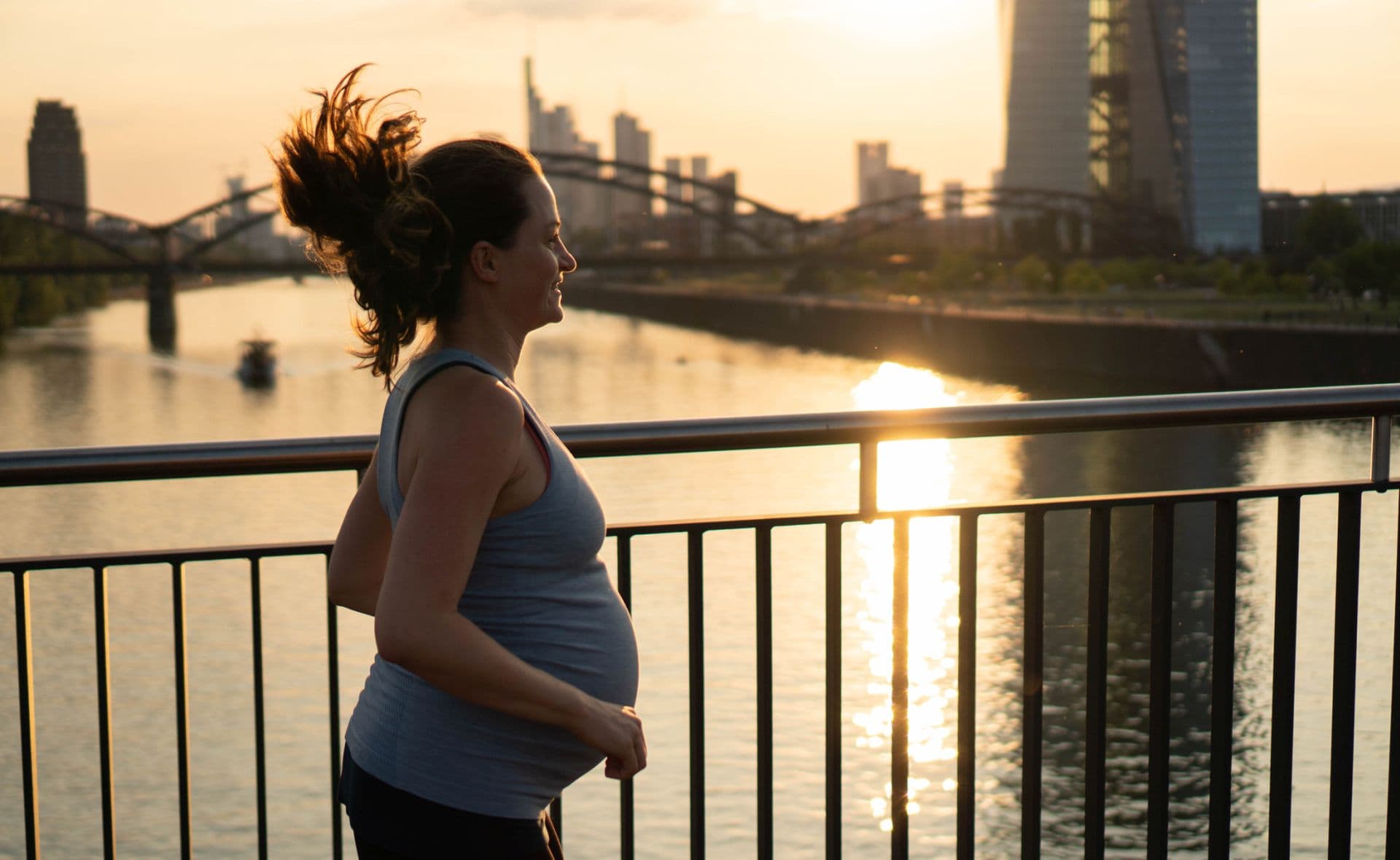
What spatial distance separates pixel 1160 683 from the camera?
1.92 metres

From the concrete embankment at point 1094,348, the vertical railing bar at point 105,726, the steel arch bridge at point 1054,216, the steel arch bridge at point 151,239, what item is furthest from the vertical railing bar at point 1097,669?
the steel arch bridge at point 151,239

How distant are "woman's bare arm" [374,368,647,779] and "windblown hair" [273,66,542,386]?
8cm

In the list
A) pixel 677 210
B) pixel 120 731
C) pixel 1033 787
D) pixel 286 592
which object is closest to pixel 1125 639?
pixel 677 210

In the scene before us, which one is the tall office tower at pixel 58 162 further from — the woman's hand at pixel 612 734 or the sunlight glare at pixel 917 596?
the woman's hand at pixel 612 734

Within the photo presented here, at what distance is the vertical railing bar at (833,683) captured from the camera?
1750 millimetres

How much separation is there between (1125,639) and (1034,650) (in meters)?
32.5

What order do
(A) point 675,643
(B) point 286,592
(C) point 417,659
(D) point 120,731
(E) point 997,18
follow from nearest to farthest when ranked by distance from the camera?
1. (C) point 417,659
2. (E) point 997,18
3. (D) point 120,731
4. (A) point 675,643
5. (B) point 286,592

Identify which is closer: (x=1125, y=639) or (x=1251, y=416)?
(x=1251, y=416)

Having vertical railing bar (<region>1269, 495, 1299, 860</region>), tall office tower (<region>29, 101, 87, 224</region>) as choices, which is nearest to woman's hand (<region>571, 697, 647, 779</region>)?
vertical railing bar (<region>1269, 495, 1299, 860</region>)

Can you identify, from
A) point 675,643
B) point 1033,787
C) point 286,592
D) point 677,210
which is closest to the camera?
point 1033,787

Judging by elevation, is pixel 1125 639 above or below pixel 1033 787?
below

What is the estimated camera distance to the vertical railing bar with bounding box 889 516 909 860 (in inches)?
70.4

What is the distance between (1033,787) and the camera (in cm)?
192

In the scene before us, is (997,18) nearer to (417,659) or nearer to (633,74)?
(417,659)
